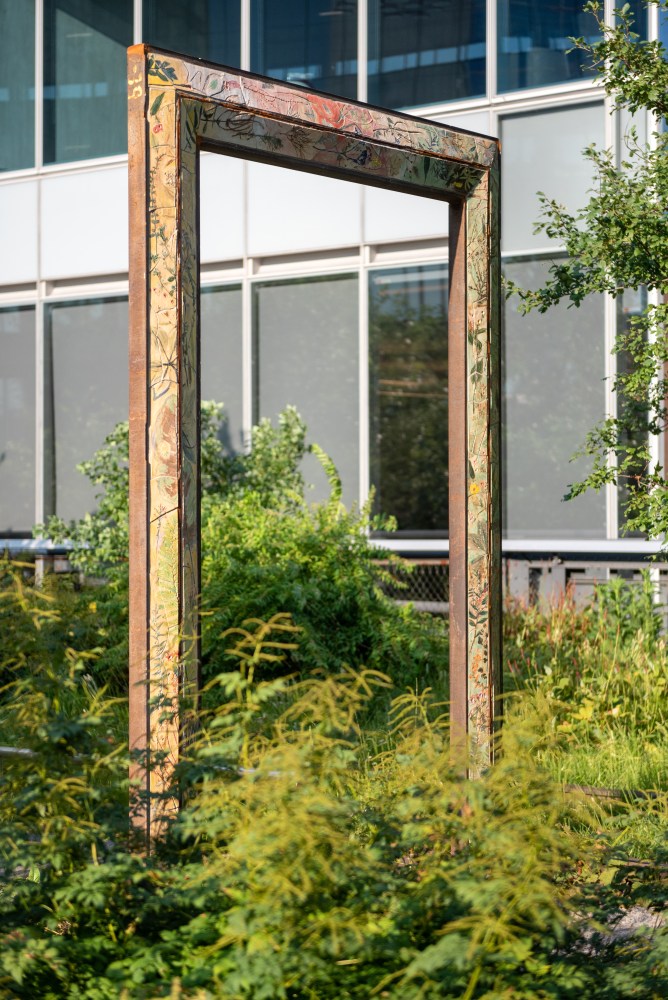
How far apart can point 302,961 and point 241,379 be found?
9577 mm

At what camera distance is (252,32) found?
39.0 feet

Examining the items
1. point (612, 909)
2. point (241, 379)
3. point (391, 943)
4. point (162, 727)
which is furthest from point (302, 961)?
point (241, 379)

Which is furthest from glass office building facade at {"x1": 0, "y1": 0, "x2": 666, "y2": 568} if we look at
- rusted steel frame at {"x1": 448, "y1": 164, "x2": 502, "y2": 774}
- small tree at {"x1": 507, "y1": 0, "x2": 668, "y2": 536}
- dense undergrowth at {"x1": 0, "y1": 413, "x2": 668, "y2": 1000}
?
dense undergrowth at {"x1": 0, "y1": 413, "x2": 668, "y2": 1000}

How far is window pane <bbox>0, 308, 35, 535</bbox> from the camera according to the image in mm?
12664

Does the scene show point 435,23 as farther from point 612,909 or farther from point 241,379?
point 612,909

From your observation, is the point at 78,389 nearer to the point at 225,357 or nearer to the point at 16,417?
the point at 16,417

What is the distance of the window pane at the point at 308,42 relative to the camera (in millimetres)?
11375

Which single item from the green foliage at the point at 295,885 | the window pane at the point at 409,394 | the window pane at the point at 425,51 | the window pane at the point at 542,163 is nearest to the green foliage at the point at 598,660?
the window pane at the point at 409,394

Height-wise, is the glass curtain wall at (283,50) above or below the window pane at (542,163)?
above

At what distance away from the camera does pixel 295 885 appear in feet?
8.01

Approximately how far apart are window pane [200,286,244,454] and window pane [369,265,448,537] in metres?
1.39

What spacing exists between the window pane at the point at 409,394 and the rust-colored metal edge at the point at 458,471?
583 centimetres

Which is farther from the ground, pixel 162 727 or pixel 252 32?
pixel 252 32

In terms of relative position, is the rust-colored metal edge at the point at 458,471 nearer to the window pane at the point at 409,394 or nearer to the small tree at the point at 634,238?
the small tree at the point at 634,238
